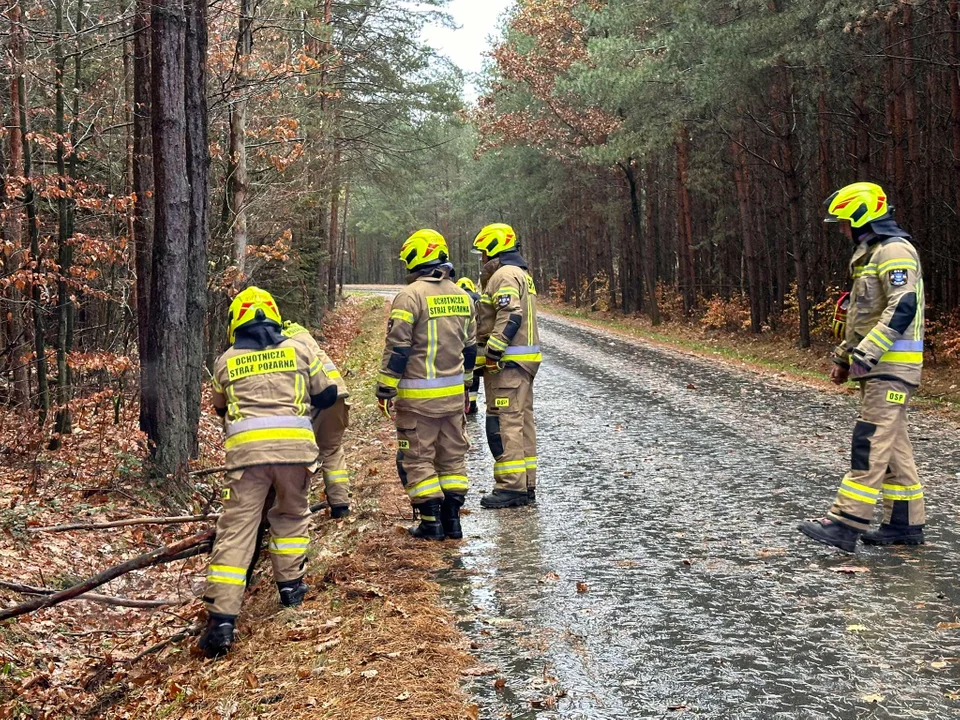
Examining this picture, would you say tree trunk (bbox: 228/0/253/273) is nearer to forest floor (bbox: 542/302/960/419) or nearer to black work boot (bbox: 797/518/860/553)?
forest floor (bbox: 542/302/960/419)

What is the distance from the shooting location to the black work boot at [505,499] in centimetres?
816

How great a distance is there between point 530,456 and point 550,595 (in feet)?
8.15

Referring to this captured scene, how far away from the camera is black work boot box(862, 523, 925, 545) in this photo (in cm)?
657

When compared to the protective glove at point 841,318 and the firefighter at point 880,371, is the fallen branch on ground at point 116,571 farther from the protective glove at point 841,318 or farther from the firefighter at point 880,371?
the protective glove at point 841,318

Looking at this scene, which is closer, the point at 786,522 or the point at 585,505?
the point at 786,522

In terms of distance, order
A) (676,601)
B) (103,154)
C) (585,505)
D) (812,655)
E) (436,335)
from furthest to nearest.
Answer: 1. (103,154)
2. (585,505)
3. (436,335)
4. (676,601)
5. (812,655)

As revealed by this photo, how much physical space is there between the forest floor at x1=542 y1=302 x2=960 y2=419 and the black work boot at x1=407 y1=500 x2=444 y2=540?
8.34 metres

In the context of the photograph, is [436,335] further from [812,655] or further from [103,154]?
[103,154]

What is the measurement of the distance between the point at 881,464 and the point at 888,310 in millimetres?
1099

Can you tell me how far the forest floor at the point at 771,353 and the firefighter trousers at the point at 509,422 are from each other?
7227mm

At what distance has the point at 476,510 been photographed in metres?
8.27

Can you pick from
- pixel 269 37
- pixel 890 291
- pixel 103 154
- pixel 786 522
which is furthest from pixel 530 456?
pixel 269 37

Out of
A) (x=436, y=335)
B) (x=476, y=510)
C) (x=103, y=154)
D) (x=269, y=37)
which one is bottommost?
(x=476, y=510)

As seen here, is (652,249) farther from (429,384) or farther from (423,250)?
(429,384)
